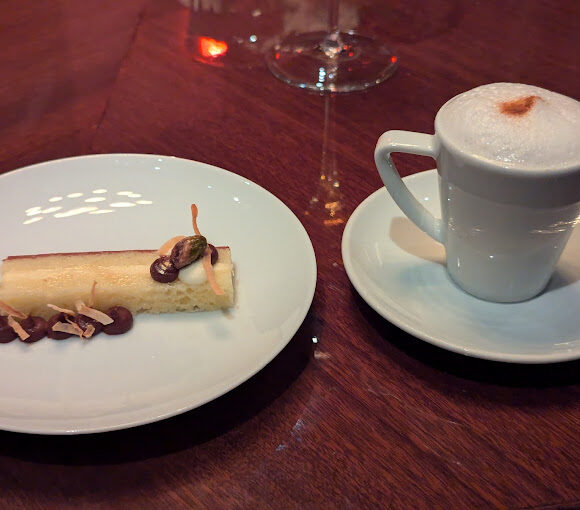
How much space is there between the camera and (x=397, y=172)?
31.3 inches

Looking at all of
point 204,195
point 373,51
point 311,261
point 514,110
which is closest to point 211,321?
point 311,261

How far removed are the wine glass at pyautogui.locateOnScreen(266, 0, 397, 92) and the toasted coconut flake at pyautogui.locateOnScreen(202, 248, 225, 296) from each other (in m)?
0.59

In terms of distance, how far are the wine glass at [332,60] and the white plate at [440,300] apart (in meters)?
0.46

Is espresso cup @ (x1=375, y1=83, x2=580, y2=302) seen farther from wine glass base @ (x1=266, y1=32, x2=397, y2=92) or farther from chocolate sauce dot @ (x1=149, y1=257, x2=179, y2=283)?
wine glass base @ (x1=266, y1=32, x2=397, y2=92)

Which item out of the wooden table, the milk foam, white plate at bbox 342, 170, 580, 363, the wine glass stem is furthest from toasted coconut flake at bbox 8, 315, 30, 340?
the wine glass stem

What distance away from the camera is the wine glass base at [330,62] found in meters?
1.27

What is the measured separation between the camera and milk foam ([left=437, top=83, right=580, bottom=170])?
2.12 feet

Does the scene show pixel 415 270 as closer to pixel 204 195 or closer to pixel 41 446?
pixel 204 195

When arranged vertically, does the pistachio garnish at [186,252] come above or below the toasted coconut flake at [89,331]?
above

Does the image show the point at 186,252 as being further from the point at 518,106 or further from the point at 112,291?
the point at 518,106

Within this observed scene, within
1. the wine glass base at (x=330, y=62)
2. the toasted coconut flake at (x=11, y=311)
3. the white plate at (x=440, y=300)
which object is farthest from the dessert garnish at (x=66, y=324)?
the wine glass base at (x=330, y=62)

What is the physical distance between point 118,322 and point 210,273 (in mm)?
115

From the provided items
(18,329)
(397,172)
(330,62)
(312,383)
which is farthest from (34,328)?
(330,62)

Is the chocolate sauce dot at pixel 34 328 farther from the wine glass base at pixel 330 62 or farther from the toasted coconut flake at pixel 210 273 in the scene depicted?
the wine glass base at pixel 330 62
